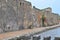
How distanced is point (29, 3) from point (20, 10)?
442cm

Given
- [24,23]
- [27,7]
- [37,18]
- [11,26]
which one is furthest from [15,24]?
[37,18]

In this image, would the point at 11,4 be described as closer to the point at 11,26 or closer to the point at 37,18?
the point at 11,26

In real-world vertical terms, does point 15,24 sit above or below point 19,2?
below

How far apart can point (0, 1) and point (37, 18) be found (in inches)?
665

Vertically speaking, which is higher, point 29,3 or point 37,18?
point 29,3

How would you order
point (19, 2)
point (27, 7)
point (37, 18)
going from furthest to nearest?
point (37, 18) < point (27, 7) < point (19, 2)

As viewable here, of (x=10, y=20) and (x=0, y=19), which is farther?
(x=10, y=20)

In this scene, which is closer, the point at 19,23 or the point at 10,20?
the point at 10,20

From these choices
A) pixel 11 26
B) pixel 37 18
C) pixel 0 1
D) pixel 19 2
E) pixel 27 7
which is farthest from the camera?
pixel 37 18

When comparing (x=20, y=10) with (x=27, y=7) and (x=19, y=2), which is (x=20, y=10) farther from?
(x=27, y=7)

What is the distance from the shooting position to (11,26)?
62.5 feet

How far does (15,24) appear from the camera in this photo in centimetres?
2056

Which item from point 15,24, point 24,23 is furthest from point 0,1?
point 24,23

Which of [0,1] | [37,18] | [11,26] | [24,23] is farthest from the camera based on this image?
[37,18]
